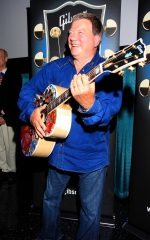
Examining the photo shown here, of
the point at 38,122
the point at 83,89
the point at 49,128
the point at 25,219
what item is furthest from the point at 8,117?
the point at 83,89

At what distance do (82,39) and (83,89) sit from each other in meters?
0.58

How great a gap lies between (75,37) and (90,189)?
1.06 meters

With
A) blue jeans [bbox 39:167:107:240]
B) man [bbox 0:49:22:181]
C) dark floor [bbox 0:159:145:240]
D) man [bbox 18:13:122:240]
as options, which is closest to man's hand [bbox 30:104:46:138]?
man [bbox 18:13:122:240]

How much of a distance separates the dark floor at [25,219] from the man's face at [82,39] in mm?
1612

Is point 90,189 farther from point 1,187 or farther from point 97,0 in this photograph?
point 1,187

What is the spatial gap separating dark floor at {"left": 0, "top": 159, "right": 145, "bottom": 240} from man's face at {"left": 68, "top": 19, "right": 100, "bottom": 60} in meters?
1.61

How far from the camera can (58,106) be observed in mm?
1652

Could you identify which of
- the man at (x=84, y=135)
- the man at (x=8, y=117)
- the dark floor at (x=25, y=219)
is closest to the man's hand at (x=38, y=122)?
the man at (x=84, y=135)

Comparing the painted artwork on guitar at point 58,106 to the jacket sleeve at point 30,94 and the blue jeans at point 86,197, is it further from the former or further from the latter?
the blue jeans at point 86,197

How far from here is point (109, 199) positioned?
2.37 meters

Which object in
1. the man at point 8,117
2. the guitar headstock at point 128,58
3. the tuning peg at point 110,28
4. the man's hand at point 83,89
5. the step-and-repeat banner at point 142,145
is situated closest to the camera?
the guitar headstock at point 128,58

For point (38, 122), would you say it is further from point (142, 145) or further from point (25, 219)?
point (25, 219)

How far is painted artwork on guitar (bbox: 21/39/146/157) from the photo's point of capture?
1.16m

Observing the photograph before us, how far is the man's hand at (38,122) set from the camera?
5.81ft
